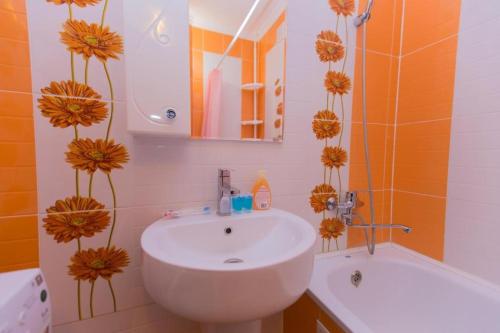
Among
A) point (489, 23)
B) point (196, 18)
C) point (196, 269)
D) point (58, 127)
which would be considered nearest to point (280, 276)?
point (196, 269)

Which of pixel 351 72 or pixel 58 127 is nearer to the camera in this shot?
pixel 58 127

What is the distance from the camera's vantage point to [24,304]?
0.50 m

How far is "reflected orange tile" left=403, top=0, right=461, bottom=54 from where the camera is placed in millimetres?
1018

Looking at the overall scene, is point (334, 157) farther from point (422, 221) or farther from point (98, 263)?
point (98, 263)

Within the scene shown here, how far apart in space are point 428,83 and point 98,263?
1.72m

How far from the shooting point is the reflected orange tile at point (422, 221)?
42.5 inches

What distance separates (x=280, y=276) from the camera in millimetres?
532

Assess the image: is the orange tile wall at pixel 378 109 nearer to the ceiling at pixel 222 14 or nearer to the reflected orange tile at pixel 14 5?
the ceiling at pixel 222 14

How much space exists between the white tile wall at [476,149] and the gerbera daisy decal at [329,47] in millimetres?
518

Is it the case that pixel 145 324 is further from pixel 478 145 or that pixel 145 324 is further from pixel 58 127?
pixel 478 145

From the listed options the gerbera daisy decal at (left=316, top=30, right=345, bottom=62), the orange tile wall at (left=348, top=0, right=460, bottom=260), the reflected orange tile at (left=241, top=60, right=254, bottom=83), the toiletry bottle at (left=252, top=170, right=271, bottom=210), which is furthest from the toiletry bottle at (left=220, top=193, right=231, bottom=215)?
the gerbera daisy decal at (left=316, top=30, right=345, bottom=62)

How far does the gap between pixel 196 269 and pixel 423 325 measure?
120 cm

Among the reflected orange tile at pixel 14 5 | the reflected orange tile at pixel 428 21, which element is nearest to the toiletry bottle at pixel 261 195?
the reflected orange tile at pixel 14 5

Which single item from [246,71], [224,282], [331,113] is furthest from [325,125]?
[224,282]
